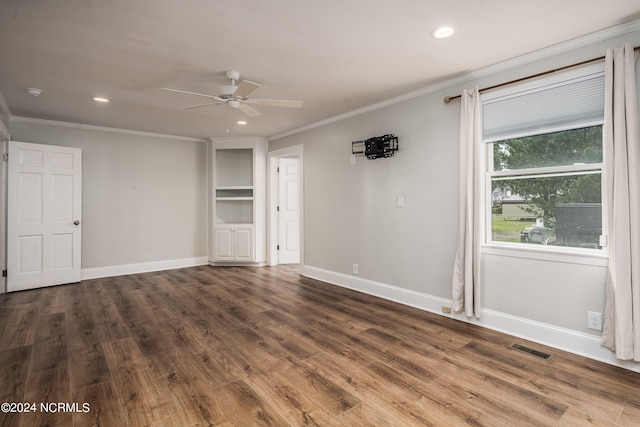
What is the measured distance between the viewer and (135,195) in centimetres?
586

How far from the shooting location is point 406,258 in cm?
399

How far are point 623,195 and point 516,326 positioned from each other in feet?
4.58

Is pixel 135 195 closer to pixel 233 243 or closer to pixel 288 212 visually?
pixel 233 243

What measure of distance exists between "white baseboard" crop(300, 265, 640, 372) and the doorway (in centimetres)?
234

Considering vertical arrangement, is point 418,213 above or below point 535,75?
below

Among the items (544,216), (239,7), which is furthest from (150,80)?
(544,216)

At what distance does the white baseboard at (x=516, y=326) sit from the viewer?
101 inches

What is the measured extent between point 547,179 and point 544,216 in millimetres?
331

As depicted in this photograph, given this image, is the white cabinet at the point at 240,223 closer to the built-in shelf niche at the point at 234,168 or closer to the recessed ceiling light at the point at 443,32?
the built-in shelf niche at the point at 234,168

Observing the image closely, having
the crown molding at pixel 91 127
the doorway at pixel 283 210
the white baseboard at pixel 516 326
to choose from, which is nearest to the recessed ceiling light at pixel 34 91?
the crown molding at pixel 91 127

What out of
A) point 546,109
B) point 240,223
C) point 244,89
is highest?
point 244,89

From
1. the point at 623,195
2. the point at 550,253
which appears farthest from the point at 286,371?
the point at 623,195

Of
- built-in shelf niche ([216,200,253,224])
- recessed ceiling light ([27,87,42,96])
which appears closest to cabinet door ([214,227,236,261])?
built-in shelf niche ([216,200,253,224])

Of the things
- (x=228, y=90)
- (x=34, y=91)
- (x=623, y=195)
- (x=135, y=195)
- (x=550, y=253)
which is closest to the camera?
(x=623, y=195)
